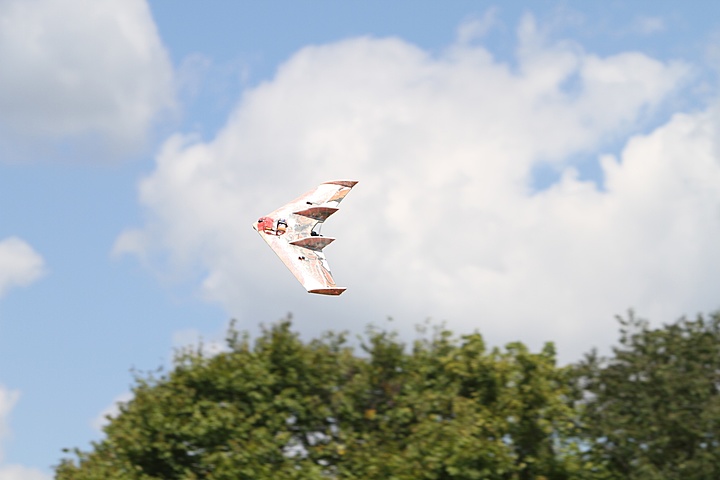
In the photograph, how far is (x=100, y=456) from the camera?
30.4 m

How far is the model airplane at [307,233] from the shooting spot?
2720cm

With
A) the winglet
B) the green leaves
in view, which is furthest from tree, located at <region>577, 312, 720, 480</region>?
the winglet

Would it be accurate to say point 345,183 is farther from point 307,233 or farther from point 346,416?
point 346,416

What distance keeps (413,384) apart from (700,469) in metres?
8.70

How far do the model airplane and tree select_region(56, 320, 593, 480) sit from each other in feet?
13.6

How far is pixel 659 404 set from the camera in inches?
1126

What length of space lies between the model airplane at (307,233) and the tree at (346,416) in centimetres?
414

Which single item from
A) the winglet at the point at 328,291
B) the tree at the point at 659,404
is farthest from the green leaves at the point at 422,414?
the winglet at the point at 328,291

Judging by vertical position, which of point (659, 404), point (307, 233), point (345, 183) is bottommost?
point (659, 404)

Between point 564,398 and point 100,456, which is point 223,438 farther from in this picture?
point 564,398

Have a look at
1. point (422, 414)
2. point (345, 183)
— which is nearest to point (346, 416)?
point (422, 414)

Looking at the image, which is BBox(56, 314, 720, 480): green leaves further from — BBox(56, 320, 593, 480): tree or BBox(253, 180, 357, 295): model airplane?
BBox(253, 180, 357, 295): model airplane

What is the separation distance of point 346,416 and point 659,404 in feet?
31.4

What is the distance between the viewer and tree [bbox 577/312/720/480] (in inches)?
1075
